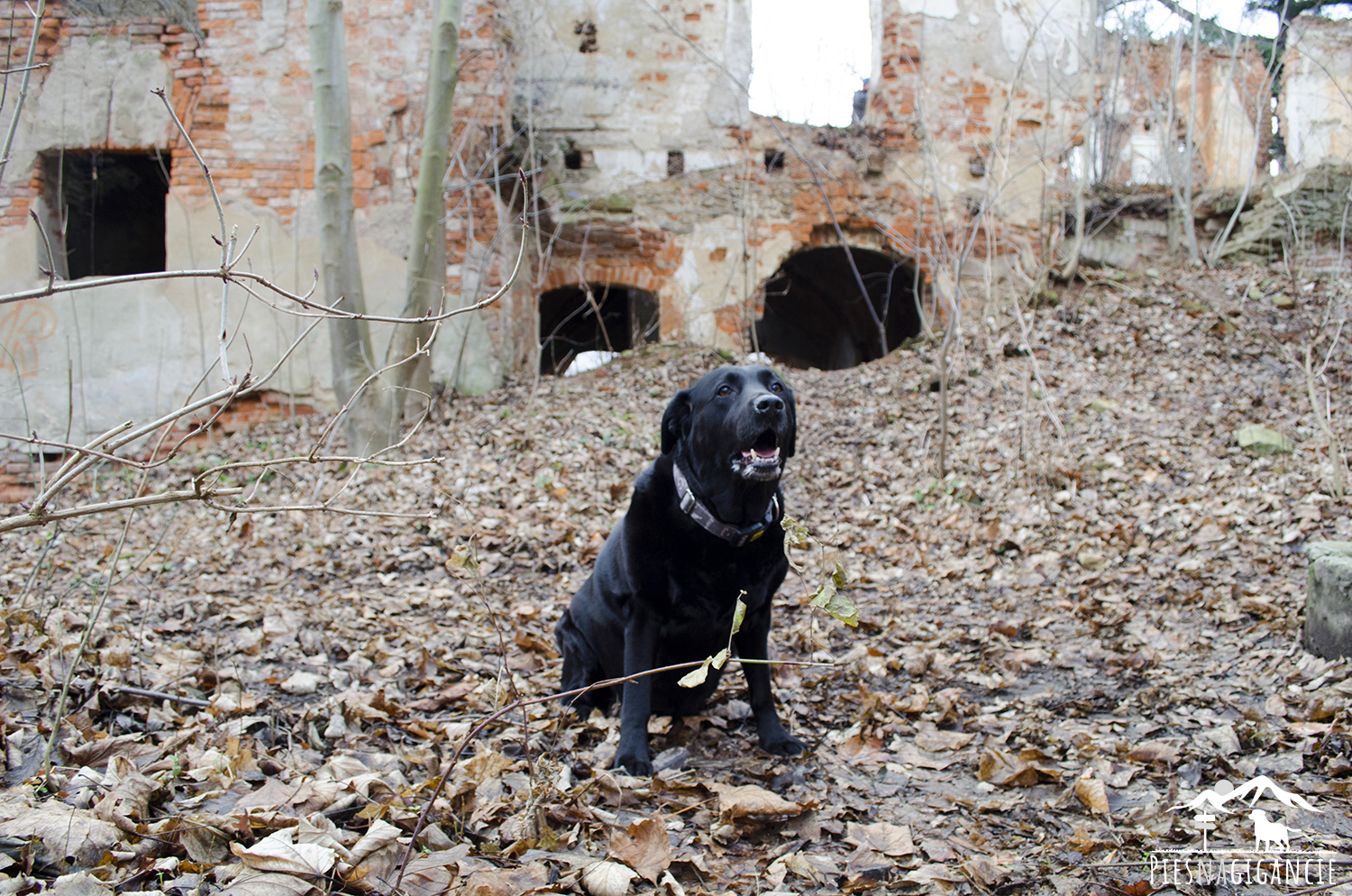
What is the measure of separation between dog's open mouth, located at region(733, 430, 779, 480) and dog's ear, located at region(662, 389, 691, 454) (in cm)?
31

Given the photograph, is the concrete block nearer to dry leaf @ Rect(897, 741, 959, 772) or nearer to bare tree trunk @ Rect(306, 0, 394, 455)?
dry leaf @ Rect(897, 741, 959, 772)

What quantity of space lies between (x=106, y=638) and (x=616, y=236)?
816 cm

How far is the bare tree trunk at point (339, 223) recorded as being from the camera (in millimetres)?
6570

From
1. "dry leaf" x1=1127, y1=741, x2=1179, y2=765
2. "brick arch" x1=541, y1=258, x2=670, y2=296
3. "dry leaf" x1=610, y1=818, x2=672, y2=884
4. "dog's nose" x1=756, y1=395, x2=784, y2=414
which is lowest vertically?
"dry leaf" x1=1127, y1=741, x2=1179, y2=765

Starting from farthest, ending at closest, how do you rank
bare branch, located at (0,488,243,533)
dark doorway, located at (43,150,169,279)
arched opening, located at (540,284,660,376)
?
1. arched opening, located at (540,284,660,376)
2. dark doorway, located at (43,150,169,279)
3. bare branch, located at (0,488,243,533)

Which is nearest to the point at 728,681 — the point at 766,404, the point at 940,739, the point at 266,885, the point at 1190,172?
the point at 940,739

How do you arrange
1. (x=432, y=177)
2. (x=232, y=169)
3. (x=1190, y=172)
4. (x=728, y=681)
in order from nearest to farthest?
(x=728, y=681) < (x=432, y=177) < (x=232, y=169) < (x=1190, y=172)

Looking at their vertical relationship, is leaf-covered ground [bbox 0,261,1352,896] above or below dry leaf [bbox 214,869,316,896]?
below

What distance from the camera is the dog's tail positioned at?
120 inches

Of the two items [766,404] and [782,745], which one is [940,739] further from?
[766,404]

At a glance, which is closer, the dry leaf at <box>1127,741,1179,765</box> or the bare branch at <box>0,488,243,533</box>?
the bare branch at <box>0,488,243,533</box>

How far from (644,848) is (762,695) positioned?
3.15 feet

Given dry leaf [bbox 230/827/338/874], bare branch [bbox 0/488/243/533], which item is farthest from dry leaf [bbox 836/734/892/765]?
bare branch [bbox 0/488/243/533]

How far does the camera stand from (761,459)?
2619 millimetres
